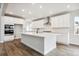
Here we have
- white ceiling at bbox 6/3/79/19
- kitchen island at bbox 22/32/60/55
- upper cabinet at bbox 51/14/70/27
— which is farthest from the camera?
kitchen island at bbox 22/32/60/55

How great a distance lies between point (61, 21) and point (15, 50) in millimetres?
1444

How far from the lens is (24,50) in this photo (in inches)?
116

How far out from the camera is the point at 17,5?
2953 millimetres

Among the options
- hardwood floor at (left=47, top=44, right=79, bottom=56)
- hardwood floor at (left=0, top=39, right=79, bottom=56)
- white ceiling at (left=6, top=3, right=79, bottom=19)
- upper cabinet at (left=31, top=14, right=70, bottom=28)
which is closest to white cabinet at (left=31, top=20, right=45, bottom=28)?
upper cabinet at (left=31, top=14, right=70, bottom=28)

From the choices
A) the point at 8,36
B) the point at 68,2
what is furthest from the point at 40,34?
the point at 68,2

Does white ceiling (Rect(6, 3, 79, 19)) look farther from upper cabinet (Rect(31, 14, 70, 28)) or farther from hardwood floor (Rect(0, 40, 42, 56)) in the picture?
hardwood floor (Rect(0, 40, 42, 56))

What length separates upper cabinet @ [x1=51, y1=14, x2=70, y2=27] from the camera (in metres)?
2.72

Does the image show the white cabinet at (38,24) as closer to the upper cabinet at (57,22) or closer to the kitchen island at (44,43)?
the upper cabinet at (57,22)

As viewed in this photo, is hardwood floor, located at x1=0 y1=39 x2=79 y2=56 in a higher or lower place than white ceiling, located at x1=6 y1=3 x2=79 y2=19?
lower

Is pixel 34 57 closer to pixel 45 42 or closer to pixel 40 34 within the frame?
pixel 45 42

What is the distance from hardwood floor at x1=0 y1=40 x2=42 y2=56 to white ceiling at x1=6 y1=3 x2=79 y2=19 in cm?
81

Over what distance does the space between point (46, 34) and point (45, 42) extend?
0.77ft

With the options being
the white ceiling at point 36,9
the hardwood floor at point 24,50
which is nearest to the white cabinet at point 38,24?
the white ceiling at point 36,9

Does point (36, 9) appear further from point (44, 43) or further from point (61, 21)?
point (44, 43)
